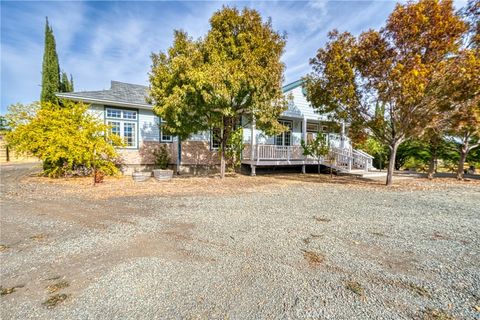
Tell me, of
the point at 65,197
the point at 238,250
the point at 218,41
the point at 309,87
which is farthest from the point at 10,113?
the point at 309,87

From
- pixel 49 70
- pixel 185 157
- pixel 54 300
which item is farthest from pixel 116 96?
pixel 54 300

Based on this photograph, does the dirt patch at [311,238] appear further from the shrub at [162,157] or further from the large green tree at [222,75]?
the shrub at [162,157]

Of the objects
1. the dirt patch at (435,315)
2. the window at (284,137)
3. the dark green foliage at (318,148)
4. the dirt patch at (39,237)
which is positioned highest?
the window at (284,137)

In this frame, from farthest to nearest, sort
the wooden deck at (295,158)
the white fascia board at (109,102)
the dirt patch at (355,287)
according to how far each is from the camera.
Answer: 1. the wooden deck at (295,158)
2. the white fascia board at (109,102)
3. the dirt patch at (355,287)

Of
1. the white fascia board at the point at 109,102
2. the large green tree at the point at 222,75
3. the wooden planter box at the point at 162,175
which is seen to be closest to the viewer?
the large green tree at the point at 222,75

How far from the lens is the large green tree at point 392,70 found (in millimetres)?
7637

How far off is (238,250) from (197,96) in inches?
275

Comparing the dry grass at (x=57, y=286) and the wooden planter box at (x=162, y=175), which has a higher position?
the wooden planter box at (x=162, y=175)

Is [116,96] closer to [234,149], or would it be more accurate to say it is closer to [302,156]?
[234,149]

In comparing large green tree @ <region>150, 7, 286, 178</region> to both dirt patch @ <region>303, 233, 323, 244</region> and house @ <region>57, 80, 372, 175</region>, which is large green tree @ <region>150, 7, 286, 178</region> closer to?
house @ <region>57, 80, 372, 175</region>

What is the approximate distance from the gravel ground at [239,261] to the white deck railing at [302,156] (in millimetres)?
7315

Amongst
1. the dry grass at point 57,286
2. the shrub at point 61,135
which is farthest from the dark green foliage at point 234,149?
the dry grass at point 57,286

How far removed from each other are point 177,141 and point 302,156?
25.3 ft

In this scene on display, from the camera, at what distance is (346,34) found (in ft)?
29.5
